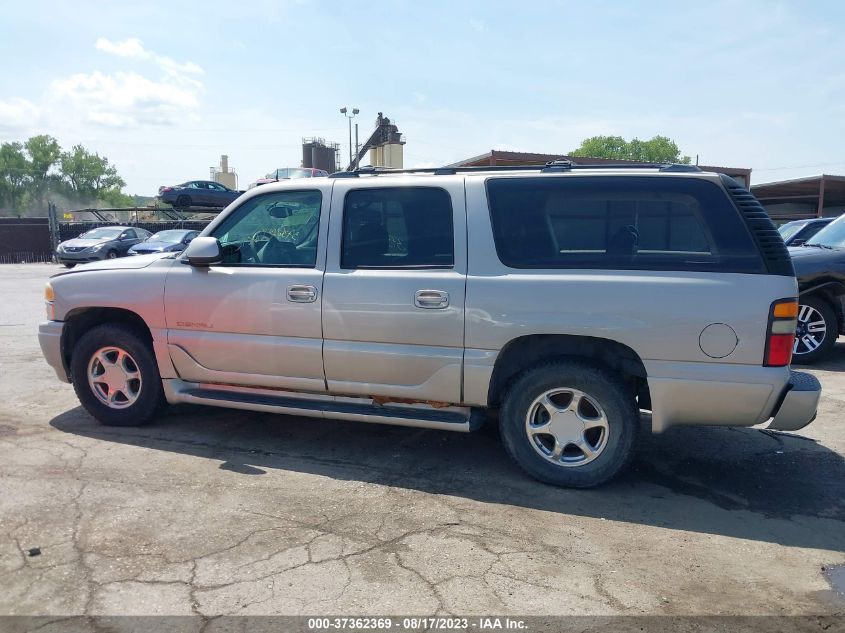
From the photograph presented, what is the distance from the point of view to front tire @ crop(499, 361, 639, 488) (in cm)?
405

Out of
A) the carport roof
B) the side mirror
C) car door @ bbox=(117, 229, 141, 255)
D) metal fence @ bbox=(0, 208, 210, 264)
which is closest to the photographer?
the side mirror

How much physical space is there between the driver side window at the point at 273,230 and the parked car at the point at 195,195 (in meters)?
22.4

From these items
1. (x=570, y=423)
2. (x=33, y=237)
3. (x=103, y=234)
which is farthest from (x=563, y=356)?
(x=33, y=237)

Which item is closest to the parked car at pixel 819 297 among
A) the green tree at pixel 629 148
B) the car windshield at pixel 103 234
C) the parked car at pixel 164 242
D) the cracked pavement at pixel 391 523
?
the cracked pavement at pixel 391 523

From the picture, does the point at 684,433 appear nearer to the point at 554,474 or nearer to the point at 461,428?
the point at 554,474

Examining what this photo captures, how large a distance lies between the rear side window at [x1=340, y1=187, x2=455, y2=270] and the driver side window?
0.94 feet

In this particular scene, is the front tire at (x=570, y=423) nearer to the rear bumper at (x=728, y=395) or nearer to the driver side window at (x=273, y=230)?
the rear bumper at (x=728, y=395)

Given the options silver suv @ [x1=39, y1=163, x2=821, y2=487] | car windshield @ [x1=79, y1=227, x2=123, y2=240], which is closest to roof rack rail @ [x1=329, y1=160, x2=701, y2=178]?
silver suv @ [x1=39, y1=163, x2=821, y2=487]

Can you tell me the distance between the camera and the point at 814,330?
7.71 m

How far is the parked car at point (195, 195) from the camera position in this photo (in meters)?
26.3

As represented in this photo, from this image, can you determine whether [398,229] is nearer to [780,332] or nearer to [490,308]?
[490,308]

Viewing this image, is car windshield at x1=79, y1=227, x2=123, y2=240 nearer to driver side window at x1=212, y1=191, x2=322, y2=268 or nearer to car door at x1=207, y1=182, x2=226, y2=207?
car door at x1=207, y1=182, x2=226, y2=207

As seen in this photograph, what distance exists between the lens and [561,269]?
4090 millimetres

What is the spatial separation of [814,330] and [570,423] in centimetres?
512
